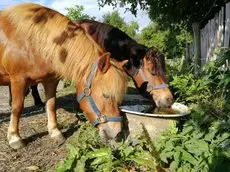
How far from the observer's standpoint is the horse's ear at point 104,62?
11.4 feet

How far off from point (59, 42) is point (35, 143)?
129cm

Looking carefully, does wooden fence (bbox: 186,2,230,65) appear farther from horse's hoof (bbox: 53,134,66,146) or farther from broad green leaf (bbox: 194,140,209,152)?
broad green leaf (bbox: 194,140,209,152)

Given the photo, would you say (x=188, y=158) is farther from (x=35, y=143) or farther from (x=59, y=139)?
(x=35, y=143)

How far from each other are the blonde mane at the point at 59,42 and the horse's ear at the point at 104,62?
0.05 meters

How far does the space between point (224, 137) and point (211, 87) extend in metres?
1.89

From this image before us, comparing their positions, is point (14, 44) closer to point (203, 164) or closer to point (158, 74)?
point (158, 74)

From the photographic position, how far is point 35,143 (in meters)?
4.32

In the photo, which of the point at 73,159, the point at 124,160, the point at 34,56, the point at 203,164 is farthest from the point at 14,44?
the point at 203,164

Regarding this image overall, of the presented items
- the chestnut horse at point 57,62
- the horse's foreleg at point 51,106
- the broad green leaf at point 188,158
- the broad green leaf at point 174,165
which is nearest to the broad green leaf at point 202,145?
the broad green leaf at point 188,158

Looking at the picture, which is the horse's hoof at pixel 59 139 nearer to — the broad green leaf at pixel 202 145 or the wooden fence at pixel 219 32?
the broad green leaf at pixel 202 145

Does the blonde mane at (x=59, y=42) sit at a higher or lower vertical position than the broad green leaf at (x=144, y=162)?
higher

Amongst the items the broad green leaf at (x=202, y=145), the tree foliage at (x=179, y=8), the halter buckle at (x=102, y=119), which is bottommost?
the broad green leaf at (x=202, y=145)

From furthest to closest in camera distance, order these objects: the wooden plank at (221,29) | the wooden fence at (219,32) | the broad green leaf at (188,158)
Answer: the wooden plank at (221,29) < the wooden fence at (219,32) < the broad green leaf at (188,158)

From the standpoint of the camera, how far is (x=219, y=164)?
2.57 meters
